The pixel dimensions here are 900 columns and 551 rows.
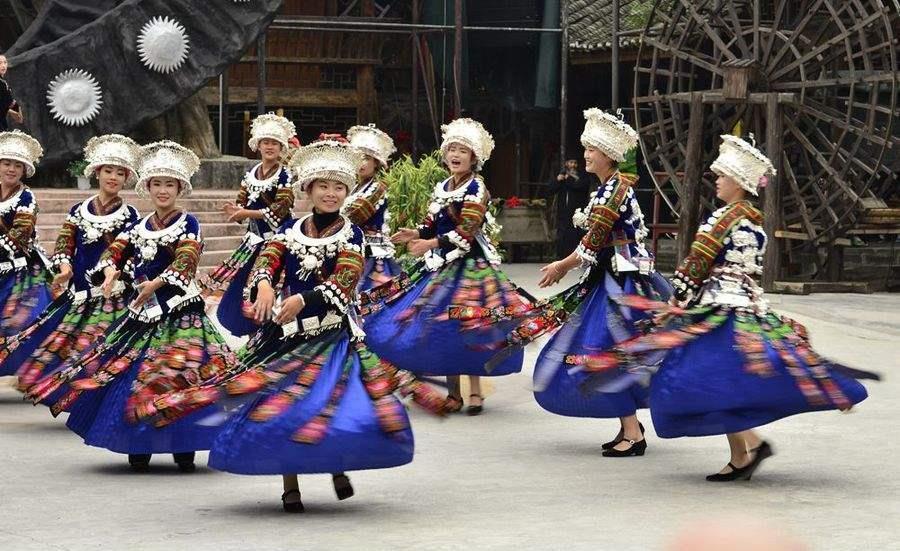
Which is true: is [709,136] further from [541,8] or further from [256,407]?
[256,407]

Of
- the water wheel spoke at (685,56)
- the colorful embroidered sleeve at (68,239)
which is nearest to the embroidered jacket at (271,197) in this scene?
the colorful embroidered sleeve at (68,239)

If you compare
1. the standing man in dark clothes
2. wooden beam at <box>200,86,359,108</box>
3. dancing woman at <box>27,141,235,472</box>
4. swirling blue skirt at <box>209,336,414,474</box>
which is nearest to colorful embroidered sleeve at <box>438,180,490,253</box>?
dancing woman at <box>27,141,235,472</box>

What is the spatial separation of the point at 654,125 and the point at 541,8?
3.72 metres

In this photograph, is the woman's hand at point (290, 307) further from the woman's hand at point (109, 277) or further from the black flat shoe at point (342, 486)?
the woman's hand at point (109, 277)

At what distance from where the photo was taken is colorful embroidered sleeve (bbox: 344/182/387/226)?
9.81 metres

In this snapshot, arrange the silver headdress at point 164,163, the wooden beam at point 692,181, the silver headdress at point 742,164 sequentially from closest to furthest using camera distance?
1. the silver headdress at point 742,164
2. the silver headdress at point 164,163
3. the wooden beam at point 692,181

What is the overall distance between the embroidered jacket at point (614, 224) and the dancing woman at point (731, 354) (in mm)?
732

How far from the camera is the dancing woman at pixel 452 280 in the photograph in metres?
9.02

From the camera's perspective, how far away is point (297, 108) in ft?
72.7

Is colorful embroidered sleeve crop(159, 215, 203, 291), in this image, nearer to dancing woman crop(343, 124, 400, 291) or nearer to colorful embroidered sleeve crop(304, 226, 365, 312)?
colorful embroidered sleeve crop(304, 226, 365, 312)

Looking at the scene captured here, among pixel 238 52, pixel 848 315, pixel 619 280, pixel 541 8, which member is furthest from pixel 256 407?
pixel 541 8

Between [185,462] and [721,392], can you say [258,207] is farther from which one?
[721,392]

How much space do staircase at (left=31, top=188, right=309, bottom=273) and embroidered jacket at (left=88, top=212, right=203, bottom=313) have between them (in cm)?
795

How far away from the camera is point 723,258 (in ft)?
23.1
